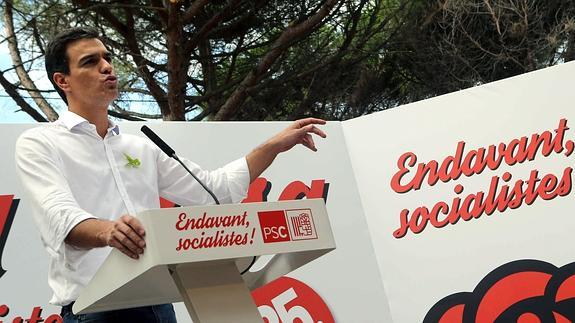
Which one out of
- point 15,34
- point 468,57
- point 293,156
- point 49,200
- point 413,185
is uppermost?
point 15,34

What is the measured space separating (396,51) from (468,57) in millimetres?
558

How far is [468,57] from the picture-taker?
598 centimetres

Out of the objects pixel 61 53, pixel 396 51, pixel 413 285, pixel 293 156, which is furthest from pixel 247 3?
pixel 61 53

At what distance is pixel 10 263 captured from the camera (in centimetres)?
314

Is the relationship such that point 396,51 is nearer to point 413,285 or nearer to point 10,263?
point 413,285

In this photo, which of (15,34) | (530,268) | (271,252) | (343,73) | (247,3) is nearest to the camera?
(271,252)

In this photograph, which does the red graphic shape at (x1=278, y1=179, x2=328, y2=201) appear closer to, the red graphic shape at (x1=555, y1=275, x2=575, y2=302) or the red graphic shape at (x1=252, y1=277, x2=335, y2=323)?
the red graphic shape at (x1=252, y1=277, x2=335, y2=323)

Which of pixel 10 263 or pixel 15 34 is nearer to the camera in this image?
pixel 10 263

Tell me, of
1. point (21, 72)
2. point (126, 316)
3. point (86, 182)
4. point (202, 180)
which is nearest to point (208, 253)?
point (126, 316)

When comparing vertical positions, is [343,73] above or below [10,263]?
above

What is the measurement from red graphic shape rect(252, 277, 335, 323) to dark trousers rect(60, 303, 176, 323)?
1905 mm

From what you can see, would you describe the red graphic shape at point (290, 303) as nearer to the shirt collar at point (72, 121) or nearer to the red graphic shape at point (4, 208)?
the red graphic shape at point (4, 208)

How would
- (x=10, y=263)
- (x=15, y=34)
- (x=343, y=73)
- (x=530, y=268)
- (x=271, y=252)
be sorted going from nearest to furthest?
(x=271, y=252) < (x=10, y=263) < (x=530, y=268) < (x=15, y=34) < (x=343, y=73)

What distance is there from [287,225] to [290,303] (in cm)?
230
